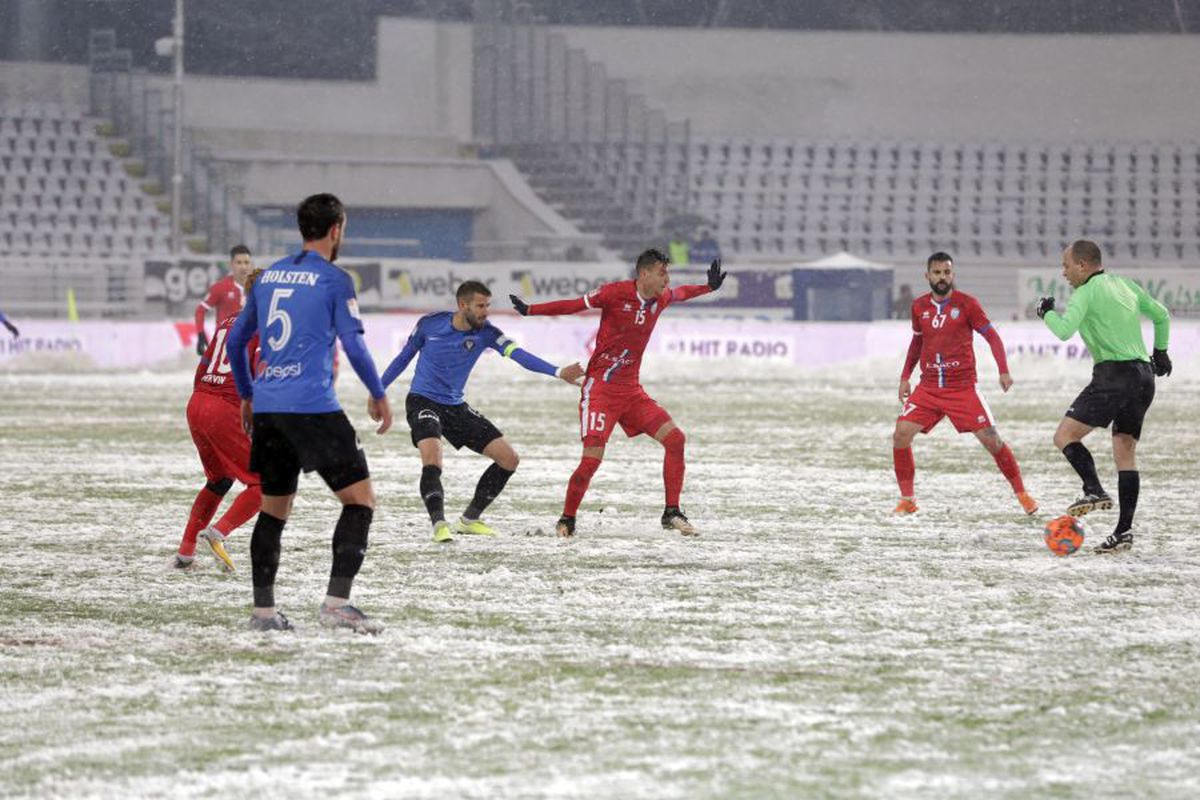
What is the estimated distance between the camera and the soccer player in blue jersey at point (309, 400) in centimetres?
770

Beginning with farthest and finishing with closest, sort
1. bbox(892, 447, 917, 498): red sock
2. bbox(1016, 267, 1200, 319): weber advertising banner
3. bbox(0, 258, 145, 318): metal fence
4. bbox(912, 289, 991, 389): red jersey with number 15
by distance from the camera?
bbox(1016, 267, 1200, 319): weber advertising banner < bbox(0, 258, 145, 318): metal fence < bbox(912, 289, 991, 389): red jersey with number 15 < bbox(892, 447, 917, 498): red sock

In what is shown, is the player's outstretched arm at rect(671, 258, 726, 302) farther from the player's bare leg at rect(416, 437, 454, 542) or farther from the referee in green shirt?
the referee in green shirt

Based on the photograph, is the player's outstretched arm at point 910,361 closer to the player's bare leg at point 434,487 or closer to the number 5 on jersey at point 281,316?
the player's bare leg at point 434,487

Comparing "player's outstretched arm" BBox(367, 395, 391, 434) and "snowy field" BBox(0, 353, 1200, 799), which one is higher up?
"player's outstretched arm" BBox(367, 395, 391, 434)

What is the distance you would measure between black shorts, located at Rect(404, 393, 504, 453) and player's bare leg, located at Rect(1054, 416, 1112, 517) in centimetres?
351

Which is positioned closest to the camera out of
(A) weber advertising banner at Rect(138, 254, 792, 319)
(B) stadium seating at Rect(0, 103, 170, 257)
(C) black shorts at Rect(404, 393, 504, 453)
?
(C) black shorts at Rect(404, 393, 504, 453)

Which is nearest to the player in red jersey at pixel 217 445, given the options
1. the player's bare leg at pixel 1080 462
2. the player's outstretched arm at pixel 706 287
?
the player's outstretched arm at pixel 706 287

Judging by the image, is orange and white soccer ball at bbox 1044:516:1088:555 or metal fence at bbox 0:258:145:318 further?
metal fence at bbox 0:258:145:318

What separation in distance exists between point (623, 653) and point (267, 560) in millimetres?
1636

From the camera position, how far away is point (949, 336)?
13.3 metres

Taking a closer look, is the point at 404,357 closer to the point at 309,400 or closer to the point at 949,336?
the point at 309,400

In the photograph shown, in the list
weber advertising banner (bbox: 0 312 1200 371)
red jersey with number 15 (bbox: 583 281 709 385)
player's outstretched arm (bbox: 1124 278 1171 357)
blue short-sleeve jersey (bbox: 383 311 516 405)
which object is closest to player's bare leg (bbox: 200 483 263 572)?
blue short-sleeve jersey (bbox: 383 311 516 405)

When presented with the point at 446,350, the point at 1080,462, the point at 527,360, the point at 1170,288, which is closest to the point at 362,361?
the point at 527,360

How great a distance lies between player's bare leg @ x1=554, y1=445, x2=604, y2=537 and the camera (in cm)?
1136
